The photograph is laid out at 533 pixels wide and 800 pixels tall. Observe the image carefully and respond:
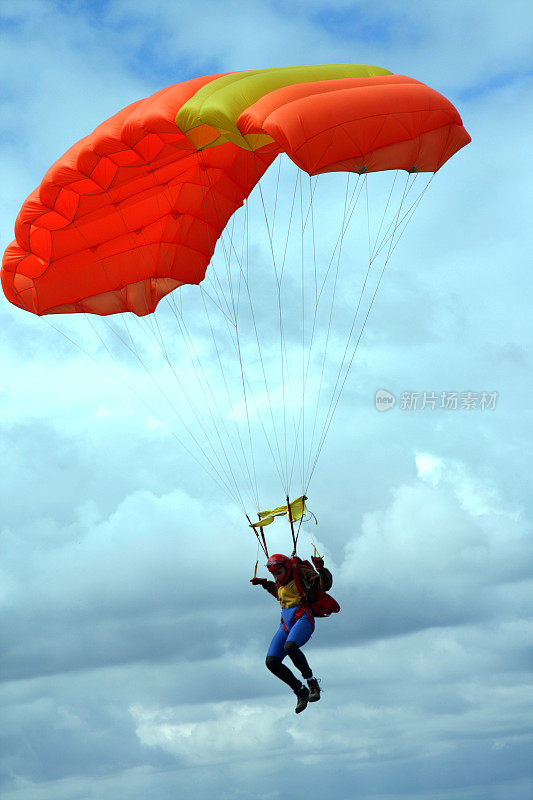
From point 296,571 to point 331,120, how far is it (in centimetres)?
701

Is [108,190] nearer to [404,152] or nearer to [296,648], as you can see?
[404,152]

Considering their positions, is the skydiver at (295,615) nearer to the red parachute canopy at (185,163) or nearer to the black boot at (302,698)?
the black boot at (302,698)

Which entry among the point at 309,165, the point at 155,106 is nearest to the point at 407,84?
the point at 309,165

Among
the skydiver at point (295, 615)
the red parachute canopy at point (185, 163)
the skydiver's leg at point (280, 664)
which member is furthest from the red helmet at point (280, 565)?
the red parachute canopy at point (185, 163)

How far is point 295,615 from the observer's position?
18.0m

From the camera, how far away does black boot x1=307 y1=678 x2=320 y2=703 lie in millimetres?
17656

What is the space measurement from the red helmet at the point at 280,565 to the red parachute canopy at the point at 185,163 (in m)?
6.04

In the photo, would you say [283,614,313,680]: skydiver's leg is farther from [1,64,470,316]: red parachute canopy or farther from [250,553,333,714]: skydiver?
[1,64,470,316]: red parachute canopy

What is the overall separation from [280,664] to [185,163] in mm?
9077

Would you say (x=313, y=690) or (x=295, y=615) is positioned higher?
(x=295, y=615)

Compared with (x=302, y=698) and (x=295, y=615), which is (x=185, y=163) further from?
(x=302, y=698)

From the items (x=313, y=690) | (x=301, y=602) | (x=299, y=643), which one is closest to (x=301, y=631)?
(x=299, y=643)

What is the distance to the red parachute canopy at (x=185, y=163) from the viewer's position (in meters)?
17.4

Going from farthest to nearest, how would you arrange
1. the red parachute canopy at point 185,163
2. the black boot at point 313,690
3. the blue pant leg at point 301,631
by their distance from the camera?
the blue pant leg at point 301,631 < the black boot at point 313,690 < the red parachute canopy at point 185,163
